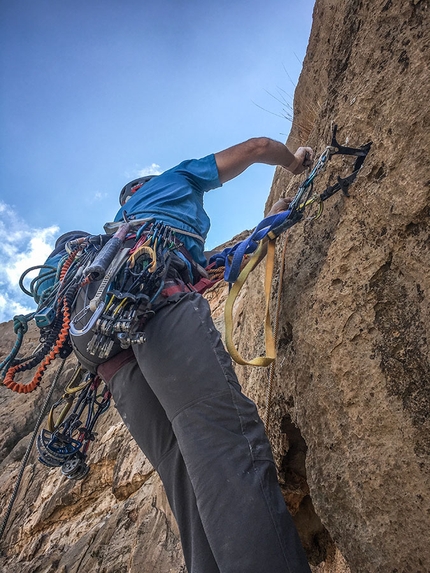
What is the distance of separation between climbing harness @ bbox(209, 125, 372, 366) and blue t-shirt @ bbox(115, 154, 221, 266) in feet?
1.58

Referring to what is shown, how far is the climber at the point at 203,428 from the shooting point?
138 centimetres

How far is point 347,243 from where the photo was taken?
179 cm

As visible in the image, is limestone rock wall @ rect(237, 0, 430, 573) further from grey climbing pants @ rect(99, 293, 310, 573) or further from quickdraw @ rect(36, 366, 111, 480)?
quickdraw @ rect(36, 366, 111, 480)

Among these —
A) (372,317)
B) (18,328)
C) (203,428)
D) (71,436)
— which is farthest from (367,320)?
(71,436)

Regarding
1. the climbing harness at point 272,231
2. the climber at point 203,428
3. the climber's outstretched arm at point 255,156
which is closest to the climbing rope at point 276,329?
the climbing harness at point 272,231

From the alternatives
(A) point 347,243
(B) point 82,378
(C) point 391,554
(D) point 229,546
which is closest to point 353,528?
(C) point 391,554

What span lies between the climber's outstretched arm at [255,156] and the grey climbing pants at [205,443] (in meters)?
0.98

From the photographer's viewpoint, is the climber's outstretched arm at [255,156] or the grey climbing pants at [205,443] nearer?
the grey climbing pants at [205,443]

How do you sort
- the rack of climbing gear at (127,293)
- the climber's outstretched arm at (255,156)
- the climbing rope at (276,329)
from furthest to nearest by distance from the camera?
the climber's outstretched arm at (255,156) → the climbing rope at (276,329) → the rack of climbing gear at (127,293)

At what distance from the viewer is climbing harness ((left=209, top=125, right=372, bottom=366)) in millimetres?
1829

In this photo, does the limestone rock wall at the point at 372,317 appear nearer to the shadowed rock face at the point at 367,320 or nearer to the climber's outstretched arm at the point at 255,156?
the shadowed rock face at the point at 367,320

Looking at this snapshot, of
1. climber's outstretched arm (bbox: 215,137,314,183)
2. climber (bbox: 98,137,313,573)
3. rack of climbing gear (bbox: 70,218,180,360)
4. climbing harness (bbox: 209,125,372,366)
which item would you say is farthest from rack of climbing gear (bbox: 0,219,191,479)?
climber's outstretched arm (bbox: 215,137,314,183)

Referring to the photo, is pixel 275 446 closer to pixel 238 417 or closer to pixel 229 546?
pixel 238 417

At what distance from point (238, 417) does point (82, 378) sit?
189cm
